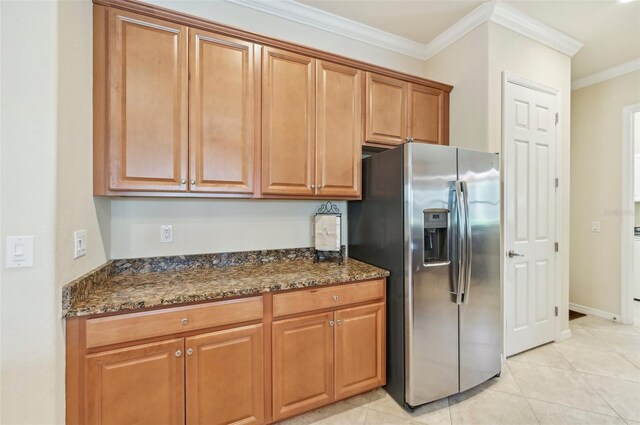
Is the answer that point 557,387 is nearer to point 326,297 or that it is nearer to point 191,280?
point 326,297

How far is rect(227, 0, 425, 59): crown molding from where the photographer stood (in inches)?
86.2

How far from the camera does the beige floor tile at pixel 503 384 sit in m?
2.02

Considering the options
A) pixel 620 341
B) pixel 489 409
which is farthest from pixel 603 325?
pixel 489 409

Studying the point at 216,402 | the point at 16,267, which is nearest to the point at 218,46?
the point at 16,267

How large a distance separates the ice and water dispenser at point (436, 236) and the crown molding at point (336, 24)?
1833 millimetres

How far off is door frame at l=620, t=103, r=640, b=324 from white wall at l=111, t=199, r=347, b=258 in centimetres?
324

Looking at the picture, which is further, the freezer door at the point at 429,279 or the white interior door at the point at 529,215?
the white interior door at the point at 529,215

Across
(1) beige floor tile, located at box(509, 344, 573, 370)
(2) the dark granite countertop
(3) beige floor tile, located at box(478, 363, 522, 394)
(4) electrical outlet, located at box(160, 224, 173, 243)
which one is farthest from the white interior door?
(4) electrical outlet, located at box(160, 224, 173, 243)

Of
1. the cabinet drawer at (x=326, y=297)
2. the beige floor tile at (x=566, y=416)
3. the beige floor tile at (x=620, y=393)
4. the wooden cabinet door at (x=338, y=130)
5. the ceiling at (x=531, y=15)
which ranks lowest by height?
the beige floor tile at (x=566, y=416)

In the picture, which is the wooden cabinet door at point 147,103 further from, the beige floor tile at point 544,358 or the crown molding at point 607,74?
the crown molding at point 607,74

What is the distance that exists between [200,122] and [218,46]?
499 mm

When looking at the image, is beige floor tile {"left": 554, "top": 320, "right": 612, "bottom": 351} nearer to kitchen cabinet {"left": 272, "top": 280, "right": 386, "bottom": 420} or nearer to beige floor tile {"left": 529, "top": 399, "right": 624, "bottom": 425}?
beige floor tile {"left": 529, "top": 399, "right": 624, "bottom": 425}

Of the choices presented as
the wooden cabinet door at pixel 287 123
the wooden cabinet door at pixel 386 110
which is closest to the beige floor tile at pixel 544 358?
the wooden cabinet door at pixel 386 110

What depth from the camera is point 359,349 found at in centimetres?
184
